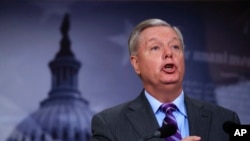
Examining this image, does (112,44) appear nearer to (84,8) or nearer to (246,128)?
(84,8)

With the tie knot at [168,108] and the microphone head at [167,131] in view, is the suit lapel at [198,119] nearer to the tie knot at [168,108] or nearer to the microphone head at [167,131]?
the tie knot at [168,108]

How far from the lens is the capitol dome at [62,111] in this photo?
409 centimetres

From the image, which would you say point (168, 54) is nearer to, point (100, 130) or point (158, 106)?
point (158, 106)

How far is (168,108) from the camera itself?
1.99 m

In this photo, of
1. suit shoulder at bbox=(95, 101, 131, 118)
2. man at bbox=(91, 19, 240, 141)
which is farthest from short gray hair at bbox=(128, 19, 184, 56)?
suit shoulder at bbox=(95, 101, 131, 118)

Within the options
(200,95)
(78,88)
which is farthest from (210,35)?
(78,88)

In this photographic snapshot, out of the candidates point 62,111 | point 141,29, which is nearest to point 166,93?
point 141,29

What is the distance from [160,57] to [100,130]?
1.18ft

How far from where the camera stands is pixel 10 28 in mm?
4195

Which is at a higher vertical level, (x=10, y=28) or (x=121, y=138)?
(x=10, y=28)

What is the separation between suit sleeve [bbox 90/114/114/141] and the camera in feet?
6.39

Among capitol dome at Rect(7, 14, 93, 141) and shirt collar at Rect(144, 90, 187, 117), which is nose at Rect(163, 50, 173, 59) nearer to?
shirt collar at Rect(144, 90, 187, 117)

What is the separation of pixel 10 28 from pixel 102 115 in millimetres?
2370

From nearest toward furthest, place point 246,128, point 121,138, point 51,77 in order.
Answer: point 246,128
point 121,138
point 51,77
